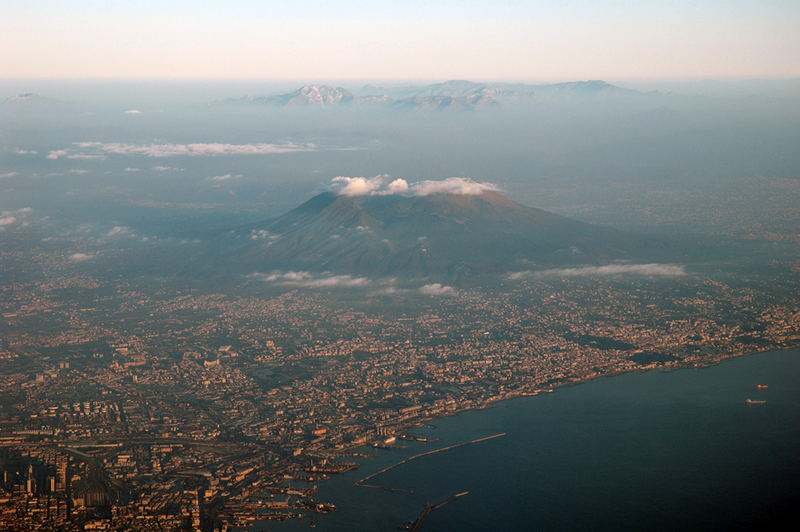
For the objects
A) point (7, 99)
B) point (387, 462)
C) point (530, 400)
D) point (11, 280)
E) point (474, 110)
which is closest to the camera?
point (387, 462)

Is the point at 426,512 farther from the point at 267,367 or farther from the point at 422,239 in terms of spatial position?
the point at 422,239

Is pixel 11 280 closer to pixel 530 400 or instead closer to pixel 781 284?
pixel 530 400

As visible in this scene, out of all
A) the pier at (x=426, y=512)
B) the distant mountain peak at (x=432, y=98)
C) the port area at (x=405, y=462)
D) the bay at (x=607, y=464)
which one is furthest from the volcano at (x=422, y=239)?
the distant mountain peak at (x=432, y=98)

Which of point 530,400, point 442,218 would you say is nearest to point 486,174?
point 442,218

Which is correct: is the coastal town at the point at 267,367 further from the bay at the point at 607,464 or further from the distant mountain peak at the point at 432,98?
the distant mountain peak at the point at 432,98

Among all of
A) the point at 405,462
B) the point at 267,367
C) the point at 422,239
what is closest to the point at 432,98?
the point at 422,239
